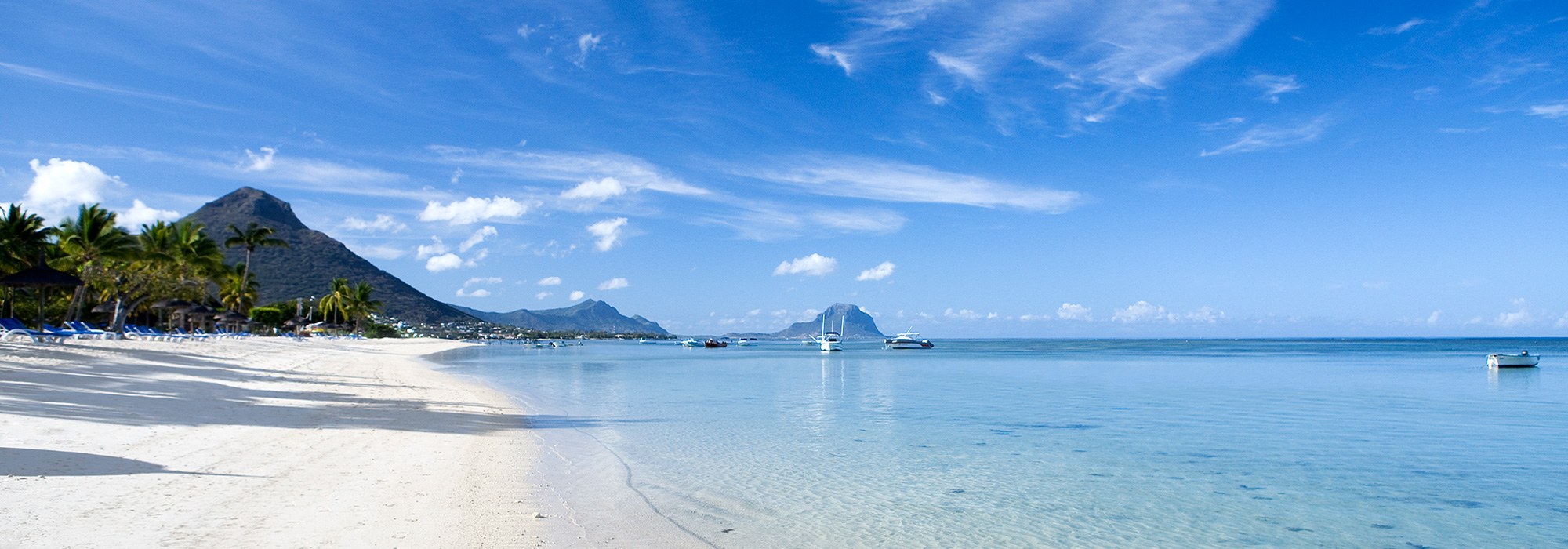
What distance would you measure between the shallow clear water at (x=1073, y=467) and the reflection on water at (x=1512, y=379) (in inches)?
291

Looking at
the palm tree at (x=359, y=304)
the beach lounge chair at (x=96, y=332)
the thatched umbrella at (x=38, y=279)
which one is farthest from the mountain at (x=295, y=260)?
the thatched umbrella at (x=38, y=279)

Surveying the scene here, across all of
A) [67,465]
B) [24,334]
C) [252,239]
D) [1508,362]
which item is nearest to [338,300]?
[252,239]

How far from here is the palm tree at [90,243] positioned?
37.7 m

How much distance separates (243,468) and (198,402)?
6525 millimetres

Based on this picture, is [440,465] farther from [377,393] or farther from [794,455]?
[377,393]

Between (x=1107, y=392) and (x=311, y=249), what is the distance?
152 m

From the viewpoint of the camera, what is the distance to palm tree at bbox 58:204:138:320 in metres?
37.7

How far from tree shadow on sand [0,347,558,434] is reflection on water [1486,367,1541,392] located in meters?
35.3

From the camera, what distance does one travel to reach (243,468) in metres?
7.88

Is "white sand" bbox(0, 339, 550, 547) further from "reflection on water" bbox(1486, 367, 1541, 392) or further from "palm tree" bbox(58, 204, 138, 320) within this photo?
"reflection on water" bbox(1486, 367, 1541, 392)

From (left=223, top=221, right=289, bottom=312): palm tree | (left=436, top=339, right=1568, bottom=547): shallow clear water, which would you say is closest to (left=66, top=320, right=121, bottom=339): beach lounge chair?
(left=436, top=339, right=1568, bottom=547): shallow clear water

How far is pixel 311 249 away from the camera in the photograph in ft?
466

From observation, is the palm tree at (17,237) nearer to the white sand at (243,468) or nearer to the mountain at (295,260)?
the white sand at (243,468)

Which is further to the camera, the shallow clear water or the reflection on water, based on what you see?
the reflection on water
